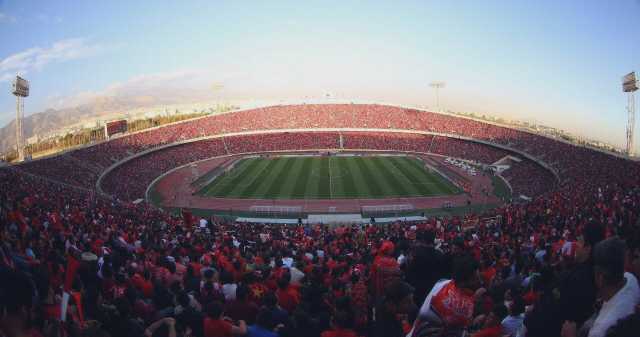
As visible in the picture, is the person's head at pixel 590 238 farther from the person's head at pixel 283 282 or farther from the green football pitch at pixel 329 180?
the green football pitch at pixel 329 180

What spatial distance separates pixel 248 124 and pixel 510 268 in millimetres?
62661

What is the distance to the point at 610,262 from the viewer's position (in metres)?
2.87

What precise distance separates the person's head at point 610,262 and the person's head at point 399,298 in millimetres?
1442

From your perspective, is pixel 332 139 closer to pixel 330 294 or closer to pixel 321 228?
pixel 321 228

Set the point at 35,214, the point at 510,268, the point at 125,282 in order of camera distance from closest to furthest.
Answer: the point at 125,282 < the point at 510,268 < the point at 35,214

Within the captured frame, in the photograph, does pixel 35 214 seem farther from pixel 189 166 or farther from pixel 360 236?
pixel 189 166

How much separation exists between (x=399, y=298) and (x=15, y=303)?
2869 millimetres

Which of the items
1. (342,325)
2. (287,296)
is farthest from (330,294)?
(342,325)

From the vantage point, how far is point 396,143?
6116 cm

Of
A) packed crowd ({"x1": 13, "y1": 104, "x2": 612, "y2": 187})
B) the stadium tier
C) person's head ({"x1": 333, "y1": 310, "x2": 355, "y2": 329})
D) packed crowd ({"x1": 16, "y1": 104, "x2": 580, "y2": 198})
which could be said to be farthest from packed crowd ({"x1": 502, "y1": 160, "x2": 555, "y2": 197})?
person's head ({"x1": 333, "y1": 310, "x2": 355, "y2": 329})

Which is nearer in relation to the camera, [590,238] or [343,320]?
[343,320]

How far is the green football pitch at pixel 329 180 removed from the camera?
36.1 metres

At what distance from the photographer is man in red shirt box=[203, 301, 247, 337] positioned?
415cm

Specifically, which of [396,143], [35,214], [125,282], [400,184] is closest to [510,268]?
[125,282]
